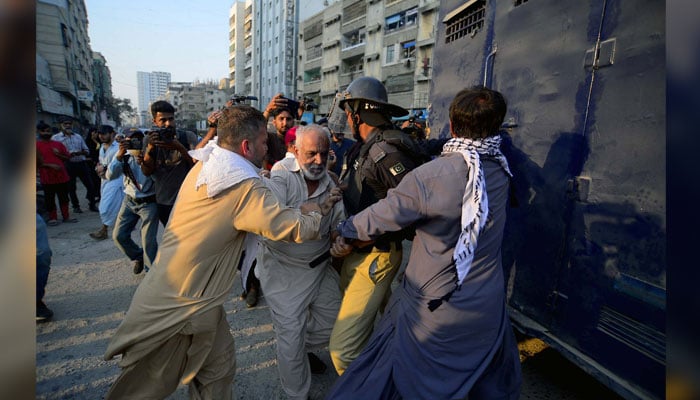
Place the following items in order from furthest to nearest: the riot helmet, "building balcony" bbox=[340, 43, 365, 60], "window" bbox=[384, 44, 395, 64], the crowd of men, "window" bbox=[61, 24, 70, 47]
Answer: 1. "window" bbox=[61, 24, 70, 47]
2. "building balcony" bbox=[340, 43, 365, 60]
3. "window" bbox=[384, 44, 395, 64]
4. the riot helmet
5. the crowd of men

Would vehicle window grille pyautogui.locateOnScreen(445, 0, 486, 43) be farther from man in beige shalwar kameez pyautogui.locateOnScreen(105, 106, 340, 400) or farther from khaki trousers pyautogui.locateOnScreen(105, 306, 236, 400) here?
khaki trousers pyautogui.locateOnScreen(105, 306, 236, 400)

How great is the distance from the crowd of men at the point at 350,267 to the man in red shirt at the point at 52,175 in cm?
676

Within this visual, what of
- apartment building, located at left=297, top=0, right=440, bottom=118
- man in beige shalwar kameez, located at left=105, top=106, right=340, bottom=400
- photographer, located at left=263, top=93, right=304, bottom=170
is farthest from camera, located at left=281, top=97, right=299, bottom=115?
apartment building, located at left=297, top=0, right=440, bottom=118

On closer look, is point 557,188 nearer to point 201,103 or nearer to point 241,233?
point 241,233

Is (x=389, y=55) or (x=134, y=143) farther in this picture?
(x=389, y=55)

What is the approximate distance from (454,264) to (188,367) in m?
1.76

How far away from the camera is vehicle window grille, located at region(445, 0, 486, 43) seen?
3.21 metres

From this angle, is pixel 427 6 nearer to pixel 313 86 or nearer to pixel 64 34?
pixel 313 86

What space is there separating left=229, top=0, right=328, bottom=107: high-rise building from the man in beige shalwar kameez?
156 ft

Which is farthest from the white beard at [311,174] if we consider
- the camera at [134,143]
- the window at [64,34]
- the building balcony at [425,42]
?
the window at [64,34]

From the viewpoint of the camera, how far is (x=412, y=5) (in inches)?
1045

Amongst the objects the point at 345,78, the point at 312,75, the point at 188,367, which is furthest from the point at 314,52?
the point at 188,367

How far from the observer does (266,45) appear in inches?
2240
